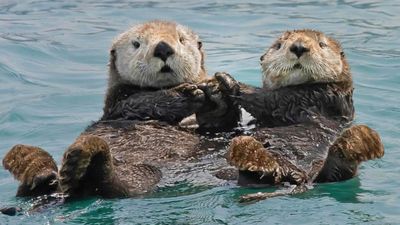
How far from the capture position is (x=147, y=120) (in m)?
6.65

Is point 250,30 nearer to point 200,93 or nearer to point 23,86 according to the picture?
point 23,86

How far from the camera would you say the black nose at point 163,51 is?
21.6 ft

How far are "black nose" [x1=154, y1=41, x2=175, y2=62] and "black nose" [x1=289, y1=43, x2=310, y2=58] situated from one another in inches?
34.9

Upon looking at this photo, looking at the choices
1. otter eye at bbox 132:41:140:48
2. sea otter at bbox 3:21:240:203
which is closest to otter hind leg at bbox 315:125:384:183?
sea otter at bbox 3:21:240:203

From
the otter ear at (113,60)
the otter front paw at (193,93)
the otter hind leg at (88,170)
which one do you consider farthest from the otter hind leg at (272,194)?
the otter ear at (113,60)

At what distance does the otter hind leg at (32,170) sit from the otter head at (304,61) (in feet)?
6.22

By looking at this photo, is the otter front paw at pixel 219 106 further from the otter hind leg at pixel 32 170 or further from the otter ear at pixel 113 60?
the otter hind leg at pixel 32 170

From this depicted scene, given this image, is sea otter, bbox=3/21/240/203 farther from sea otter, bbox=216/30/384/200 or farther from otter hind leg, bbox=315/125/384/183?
otter hind leg, bbox=315/125/384/183

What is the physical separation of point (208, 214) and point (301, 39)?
1809 mm

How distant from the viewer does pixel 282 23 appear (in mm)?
12672

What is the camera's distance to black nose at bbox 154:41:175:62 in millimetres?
6598

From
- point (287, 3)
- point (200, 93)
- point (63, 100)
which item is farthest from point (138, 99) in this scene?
point (287, 3)

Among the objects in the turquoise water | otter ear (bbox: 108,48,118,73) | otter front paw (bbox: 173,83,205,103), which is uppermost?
otter ear (bbox: 108,48,118,73)

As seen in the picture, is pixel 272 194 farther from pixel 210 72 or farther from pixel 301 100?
pixel 210 72
